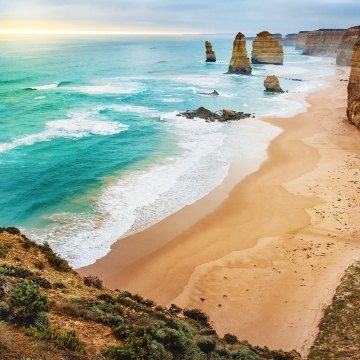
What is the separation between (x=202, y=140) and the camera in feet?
126

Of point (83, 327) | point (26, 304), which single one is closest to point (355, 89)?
point (83, 327)

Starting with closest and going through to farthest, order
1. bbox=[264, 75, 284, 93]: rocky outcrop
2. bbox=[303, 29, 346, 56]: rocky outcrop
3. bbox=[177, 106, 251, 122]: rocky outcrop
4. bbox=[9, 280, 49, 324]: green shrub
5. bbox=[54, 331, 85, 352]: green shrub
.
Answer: bbox=[54, 331, 85, 352]: green shrub
bbox=[9, 280, 49, 324]: green shrub
bbox=[177, 106, 251, 122]: rocky outcrop
bbox=[264, 75, 284, 93]: rocky outcrop
bbox=[303, 29, 346, 56]: rocky outcrop

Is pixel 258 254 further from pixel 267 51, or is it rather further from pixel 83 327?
pixel 267 51

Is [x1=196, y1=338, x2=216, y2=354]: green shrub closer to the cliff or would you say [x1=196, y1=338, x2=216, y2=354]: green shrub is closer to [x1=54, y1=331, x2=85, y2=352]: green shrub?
the cliff

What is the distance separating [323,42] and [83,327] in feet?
509

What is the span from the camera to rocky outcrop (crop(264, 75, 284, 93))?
215 feet

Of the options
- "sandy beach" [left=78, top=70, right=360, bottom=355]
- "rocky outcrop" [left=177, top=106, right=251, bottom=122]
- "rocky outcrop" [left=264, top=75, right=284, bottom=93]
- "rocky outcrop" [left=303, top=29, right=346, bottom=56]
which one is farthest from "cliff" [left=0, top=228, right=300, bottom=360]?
"rocky outcrop" [left=303, top=29, right=346, bottom=56]

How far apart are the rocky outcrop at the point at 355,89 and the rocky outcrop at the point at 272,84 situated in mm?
23838

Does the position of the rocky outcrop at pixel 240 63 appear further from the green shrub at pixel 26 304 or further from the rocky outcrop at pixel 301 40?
the rocky outcrop at pixel 301 40

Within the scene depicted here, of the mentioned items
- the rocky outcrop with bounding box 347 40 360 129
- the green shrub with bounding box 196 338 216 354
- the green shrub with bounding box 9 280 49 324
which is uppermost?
the rocky outcrop with bounding box 347 40 360 129

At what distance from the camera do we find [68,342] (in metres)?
8.55

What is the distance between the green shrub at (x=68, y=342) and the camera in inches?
334

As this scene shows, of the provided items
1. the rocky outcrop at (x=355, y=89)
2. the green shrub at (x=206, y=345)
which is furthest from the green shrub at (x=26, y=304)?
the rocky outcrop at (x=355, y=89)

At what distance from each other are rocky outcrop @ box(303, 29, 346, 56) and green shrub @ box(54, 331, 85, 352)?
148 metres
